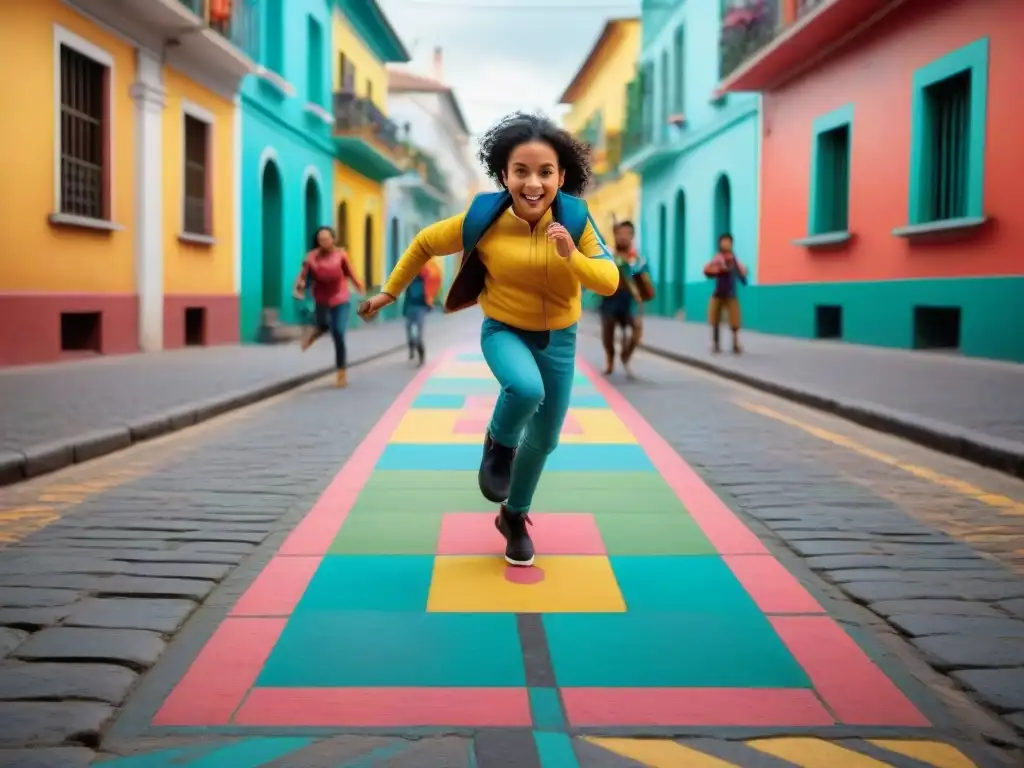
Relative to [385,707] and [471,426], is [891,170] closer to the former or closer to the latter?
[471,426]

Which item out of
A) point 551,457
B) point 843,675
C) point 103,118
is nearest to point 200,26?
point 103,118

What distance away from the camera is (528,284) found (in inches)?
166

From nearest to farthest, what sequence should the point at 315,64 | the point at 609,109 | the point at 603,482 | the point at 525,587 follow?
the point at 525,587 < the point at 603,482 < the point at 315,64 < the point at 609,109

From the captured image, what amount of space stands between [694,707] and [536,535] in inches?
80.8

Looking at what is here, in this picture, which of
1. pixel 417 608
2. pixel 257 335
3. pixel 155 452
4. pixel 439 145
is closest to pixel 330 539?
pixel 417 608

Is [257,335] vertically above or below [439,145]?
below

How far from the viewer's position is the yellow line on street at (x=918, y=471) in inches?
221

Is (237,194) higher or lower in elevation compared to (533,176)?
higher

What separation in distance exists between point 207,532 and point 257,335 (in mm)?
16693

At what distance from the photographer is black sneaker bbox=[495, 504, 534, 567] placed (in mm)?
4340

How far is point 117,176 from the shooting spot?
15.7 meters

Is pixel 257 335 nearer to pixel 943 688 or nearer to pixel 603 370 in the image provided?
pixel 603 370

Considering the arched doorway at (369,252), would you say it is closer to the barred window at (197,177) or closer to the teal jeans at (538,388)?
the barred window at (197,177)

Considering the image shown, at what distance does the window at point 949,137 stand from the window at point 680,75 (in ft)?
49.0
